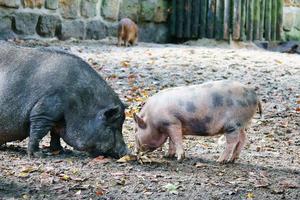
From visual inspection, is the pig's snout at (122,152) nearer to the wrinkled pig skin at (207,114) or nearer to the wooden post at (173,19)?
the wrinkled pig skin at (207,114)

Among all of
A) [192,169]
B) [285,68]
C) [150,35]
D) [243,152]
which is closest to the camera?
[192,169]

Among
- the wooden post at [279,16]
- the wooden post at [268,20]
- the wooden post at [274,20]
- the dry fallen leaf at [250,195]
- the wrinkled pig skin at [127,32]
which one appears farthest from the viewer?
the wooden post at [279,16]

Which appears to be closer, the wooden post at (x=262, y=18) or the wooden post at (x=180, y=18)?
the wooden post at (x=180, y=18)

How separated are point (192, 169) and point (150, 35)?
8.87 m

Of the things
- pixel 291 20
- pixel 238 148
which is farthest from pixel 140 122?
pixel 291 20

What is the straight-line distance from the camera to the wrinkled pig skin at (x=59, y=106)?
4.83m

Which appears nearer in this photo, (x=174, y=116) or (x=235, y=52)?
(x=174, y=116)

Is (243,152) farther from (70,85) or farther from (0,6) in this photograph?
(0,6)

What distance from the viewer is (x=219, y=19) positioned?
43.3ft

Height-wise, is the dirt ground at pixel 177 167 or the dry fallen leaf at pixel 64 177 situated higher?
the dry fallen leaf at pixel 64 177

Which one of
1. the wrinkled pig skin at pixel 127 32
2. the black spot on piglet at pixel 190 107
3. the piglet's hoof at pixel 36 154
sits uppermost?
the black spot on piglet at pixel 190 107

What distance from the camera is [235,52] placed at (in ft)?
35.1

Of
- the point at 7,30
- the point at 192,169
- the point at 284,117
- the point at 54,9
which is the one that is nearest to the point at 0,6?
the point at 7,30

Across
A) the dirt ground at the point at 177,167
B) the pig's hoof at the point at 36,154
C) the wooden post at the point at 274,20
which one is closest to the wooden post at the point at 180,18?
the wooden post at the point at 274,20
